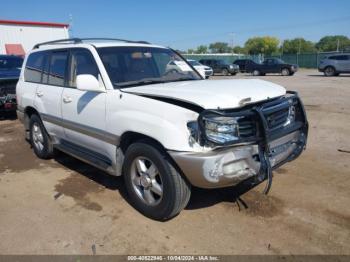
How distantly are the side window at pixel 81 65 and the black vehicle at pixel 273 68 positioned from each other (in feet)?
83.6

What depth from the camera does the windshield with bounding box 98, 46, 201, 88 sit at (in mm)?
4320

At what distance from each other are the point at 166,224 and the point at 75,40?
119 inches

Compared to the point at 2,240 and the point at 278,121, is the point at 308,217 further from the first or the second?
the point at 2,240

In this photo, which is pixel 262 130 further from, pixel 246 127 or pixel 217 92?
pixel 217 92

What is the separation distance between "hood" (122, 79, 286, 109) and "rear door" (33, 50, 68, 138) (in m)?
1.59

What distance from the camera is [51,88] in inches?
209

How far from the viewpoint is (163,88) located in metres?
3.83

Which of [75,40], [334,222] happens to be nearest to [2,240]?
A: [75,40]

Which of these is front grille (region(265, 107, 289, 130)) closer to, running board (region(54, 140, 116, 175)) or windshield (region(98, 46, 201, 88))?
windshield (region(98, 46, 201, 88))

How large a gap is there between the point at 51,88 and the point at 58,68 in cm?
32

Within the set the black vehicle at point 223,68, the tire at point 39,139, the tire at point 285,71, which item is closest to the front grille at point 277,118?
the tire at point 39,139

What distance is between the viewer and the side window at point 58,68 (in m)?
5.09

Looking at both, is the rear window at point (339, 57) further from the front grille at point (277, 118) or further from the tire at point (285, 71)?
the front grille at point (277, 118)

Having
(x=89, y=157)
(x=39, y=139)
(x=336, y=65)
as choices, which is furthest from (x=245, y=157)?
(x=336, y=65)
